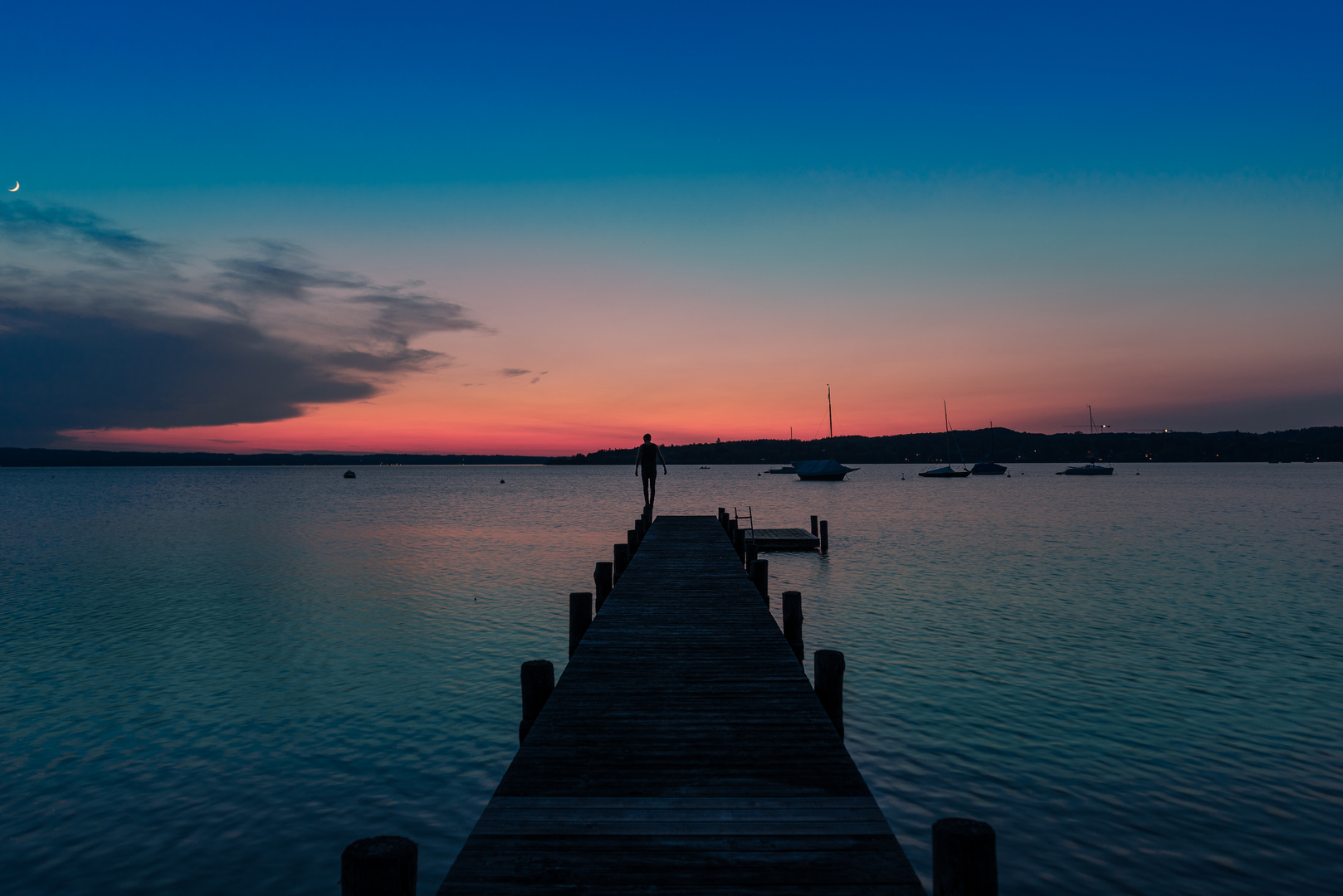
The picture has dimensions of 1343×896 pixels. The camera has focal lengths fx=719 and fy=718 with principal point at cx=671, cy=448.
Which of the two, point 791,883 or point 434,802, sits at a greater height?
point 791,883

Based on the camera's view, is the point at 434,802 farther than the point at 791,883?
Yes

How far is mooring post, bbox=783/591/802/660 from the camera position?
38.2 ft

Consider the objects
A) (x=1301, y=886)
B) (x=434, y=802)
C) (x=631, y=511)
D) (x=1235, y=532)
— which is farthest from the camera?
(x=631, y=511)

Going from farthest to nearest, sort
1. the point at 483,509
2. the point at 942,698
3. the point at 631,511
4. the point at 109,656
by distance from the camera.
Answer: the point at 483,509 → the point at 631,511 → the point at 109,656 → the point at 942,698

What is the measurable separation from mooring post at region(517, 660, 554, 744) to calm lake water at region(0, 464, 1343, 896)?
1901 mm

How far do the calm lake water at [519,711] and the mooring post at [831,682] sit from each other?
207 cm

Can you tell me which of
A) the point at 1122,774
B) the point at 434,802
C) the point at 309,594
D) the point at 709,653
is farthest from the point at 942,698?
the point at 309,594

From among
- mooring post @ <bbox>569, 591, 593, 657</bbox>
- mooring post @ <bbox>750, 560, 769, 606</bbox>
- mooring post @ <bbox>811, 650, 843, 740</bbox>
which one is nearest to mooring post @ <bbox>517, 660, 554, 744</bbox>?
mooring post @ <bbox>811, 650, 843, 740</bbox>

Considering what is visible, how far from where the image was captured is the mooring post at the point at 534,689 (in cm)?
749

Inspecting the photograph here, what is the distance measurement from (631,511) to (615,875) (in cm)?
6177

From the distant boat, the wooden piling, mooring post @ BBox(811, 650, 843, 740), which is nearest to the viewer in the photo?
mooring post @ BBox(811, 650, 843, 740)

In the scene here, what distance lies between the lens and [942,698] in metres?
12.9

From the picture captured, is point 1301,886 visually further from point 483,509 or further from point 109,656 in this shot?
point 483,509

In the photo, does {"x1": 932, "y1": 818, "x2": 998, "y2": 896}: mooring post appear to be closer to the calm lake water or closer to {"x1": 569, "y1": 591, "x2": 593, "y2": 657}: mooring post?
the calm lake water
